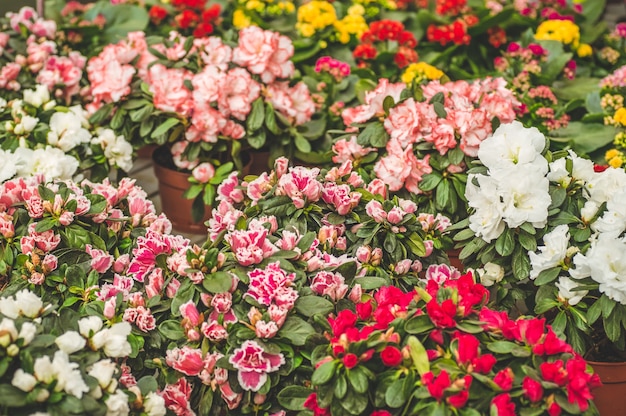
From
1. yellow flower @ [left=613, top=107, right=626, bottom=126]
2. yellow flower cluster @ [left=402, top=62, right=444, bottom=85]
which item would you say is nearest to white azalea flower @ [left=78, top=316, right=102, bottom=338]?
yellow flower cluster @ [left=402, top=62, right=444, bottom=85]

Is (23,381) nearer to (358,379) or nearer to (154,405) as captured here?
(154,405)

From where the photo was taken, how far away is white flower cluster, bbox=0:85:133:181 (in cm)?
204

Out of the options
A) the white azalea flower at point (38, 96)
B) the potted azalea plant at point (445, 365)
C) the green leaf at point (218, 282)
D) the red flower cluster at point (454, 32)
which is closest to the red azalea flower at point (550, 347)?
the potted azalea plant at point (445, 365)

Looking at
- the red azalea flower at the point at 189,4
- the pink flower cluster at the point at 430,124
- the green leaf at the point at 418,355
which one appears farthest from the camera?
the red azalea flower at the point at 189,4

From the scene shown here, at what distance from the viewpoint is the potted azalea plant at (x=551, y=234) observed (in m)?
1.51

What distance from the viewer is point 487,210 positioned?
1618 mm

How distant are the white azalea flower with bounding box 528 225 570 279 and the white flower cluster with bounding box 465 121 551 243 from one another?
0.04m

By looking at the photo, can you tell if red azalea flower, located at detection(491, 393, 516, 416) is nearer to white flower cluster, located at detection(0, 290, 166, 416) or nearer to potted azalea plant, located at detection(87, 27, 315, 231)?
white flower cluster, located at detection(0, 290, 166, 416)

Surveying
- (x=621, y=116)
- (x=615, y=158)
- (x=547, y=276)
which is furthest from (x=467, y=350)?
(x=621, y=116)

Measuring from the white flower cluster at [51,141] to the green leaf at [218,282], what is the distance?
0.78m

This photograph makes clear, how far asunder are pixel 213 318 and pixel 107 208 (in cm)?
48

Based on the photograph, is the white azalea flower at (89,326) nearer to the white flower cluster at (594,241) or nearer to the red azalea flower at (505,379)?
the red azalea flower at (505,379)

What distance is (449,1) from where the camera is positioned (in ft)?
10.3

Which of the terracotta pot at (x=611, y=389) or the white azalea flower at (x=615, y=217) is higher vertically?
the white azalea flower at (x=615, y=217)
